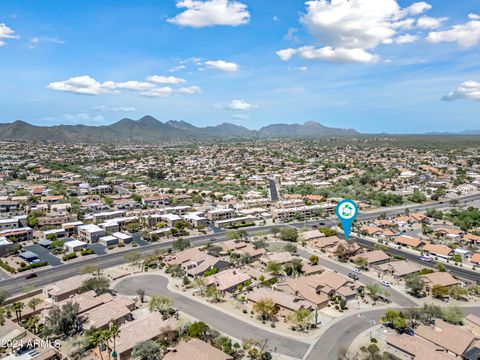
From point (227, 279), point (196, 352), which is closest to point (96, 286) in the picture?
point (227, 279)

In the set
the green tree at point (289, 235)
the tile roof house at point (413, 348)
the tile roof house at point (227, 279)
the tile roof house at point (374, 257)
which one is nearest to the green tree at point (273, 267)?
the tile roof house at point (227, 279)

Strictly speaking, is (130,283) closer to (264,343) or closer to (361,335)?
(264,343)

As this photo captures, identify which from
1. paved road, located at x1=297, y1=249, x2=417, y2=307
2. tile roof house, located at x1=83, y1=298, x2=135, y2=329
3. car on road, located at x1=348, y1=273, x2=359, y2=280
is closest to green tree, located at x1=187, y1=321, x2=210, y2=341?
tile roof house, located at x1=83, y1=298, x2=135, y2=329

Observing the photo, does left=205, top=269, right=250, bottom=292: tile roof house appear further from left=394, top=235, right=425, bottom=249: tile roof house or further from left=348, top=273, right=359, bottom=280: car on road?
left=394, top=235, right=425, bottom=249: tile roof house

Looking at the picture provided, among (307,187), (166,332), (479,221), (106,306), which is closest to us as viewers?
(166,332)

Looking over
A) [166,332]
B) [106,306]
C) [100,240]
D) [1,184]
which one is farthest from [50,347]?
[1,184]

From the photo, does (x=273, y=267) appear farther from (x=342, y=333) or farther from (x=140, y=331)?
(x=140, y=331)

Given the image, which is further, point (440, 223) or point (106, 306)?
point (440, 223)

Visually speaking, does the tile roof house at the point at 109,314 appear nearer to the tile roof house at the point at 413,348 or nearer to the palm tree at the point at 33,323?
the palm tree at the point at 33,323
